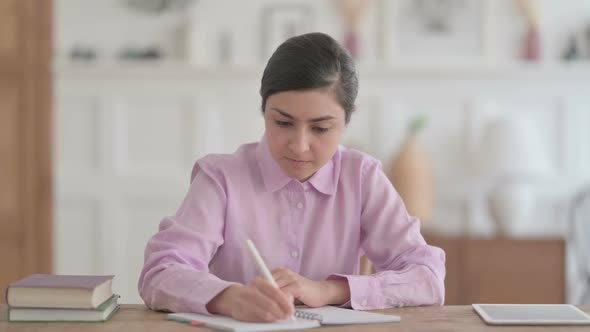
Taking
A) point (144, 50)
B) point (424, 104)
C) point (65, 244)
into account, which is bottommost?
point (65, 244)

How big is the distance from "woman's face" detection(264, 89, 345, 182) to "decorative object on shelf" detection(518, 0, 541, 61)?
2808mm

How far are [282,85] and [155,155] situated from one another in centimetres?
284

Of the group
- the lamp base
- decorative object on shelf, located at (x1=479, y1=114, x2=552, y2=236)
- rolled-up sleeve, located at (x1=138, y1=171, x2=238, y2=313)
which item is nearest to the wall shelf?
decorative object on shelf, located at (x1=479, y1=114, x2=552, y2=236)

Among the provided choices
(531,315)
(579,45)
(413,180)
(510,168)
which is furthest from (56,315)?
(579,45)

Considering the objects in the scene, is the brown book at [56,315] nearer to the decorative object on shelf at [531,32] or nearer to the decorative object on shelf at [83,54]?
the decorative object on shelf at [83,54]

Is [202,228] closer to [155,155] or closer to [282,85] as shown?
[282,85]

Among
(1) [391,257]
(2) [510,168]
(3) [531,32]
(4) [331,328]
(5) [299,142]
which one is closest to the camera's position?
(4) [331,328]

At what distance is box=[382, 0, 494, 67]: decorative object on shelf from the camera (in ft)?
14.3

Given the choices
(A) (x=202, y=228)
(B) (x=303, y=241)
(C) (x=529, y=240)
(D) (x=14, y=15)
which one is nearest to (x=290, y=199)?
(B) (x=303, y=241)

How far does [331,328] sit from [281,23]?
3.12 m

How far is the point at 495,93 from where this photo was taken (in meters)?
4.35

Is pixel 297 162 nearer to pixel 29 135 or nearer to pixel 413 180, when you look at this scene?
pixel 413 180

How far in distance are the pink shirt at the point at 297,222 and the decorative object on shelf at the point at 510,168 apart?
7.44ft

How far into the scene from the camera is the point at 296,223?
187 centimetres
